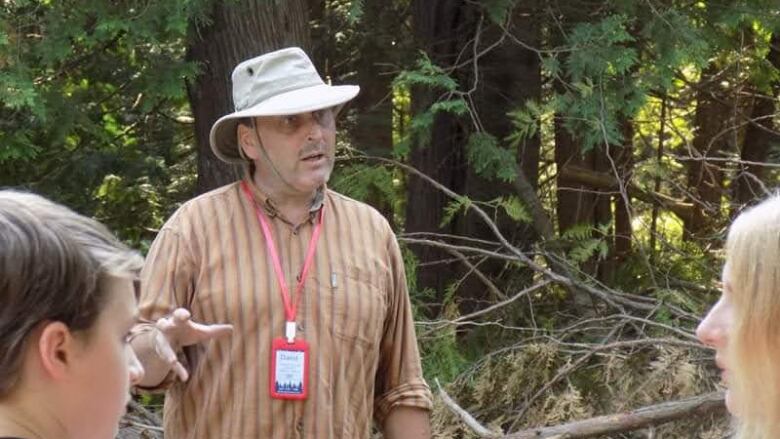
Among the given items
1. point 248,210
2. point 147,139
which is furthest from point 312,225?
point 147,139

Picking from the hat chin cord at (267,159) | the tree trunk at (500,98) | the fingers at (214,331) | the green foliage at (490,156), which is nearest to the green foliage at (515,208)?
the green foliage at (490,156)

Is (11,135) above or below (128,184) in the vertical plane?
above

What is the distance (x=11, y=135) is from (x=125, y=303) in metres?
4.27

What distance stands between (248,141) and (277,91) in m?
0.16

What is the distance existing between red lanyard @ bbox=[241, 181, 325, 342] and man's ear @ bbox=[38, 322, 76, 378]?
1.44 metres

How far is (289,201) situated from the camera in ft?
10.0

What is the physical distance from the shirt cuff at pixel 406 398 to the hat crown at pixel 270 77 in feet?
2.86

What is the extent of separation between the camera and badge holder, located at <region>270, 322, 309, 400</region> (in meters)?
2.88

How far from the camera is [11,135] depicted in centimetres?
554

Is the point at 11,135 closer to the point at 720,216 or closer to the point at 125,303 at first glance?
the point at 720,216

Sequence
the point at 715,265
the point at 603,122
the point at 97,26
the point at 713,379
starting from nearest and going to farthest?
the point at 713,379
the point at 97,26
the point at 603,122
the point at 715,265

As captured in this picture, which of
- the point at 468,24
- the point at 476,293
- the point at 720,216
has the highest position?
the point at 468,24

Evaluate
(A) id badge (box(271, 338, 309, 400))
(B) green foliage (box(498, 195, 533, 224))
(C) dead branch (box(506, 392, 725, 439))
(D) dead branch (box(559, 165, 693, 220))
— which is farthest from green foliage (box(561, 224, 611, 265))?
(A) id badge (box(271, 338, 309, 400))

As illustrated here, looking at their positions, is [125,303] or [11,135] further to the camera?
[11,135]
